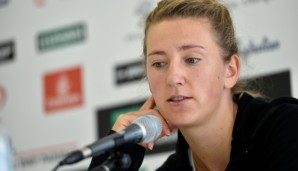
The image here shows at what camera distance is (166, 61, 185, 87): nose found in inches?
63.0

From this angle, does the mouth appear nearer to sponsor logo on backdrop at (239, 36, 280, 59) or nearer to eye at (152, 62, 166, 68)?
eye at (152, 62, 166, 68)

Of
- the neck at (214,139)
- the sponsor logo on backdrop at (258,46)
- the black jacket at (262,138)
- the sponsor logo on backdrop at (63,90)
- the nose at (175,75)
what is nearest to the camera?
the black jacket at (262,138)

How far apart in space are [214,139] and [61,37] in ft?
6.88

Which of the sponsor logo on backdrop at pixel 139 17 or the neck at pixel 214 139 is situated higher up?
the sponsor logo on backdrop at pixel 139 17

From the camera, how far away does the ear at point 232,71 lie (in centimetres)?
177

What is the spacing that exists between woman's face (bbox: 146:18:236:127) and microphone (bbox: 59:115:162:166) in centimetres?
19

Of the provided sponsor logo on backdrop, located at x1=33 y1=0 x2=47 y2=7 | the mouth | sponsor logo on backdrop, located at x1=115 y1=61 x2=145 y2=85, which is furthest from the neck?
sponsor logo on backdrop, located at x1=33 y1=0 x2=47 y2=7

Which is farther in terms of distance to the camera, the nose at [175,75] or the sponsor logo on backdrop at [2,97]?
the sponsor logo on backdrop at [2,97]

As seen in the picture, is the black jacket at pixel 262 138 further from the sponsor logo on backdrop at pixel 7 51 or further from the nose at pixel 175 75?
the sponsor logo on backdrop at pixel 7 51

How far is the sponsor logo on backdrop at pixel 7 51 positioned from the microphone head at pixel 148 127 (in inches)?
102

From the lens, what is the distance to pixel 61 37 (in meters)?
3.65

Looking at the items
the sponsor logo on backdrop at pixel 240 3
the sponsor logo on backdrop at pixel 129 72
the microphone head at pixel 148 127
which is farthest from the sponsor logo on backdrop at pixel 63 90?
the microphone head at pixel 148 127

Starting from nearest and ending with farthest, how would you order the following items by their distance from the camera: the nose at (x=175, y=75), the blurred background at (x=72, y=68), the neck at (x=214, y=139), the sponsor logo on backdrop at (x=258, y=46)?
1. the nose at (x=175, y=75)
2. the neck at (x=214, y=139)
3. the sponsor logo on backdrop at (x=258, y=46)
4. the blurred background at (x=72, y=68)

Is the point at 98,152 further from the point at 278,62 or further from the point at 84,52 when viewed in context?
the point at 84,52
